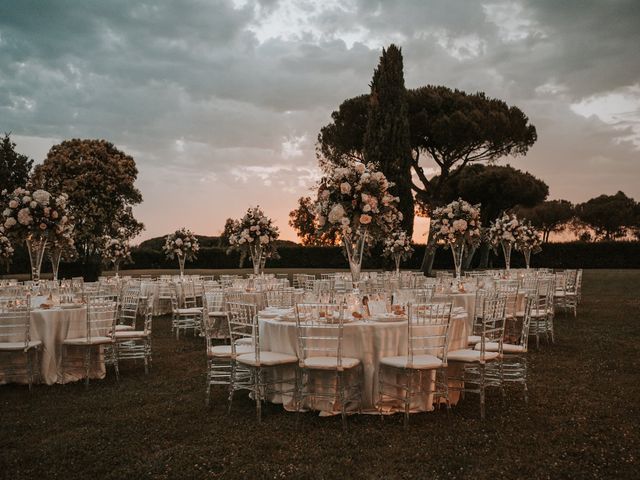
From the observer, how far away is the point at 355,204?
6.11 metres

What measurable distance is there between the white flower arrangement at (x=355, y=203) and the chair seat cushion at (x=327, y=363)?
5.63 ft

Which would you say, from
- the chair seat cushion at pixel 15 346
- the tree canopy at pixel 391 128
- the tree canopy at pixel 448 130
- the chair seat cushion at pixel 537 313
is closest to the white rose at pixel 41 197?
the chair seat cushion at pixel 15 346

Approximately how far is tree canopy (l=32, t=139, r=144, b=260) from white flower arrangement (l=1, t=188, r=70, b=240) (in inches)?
513

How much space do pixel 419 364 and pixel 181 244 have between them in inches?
390

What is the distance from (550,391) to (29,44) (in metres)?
12.6

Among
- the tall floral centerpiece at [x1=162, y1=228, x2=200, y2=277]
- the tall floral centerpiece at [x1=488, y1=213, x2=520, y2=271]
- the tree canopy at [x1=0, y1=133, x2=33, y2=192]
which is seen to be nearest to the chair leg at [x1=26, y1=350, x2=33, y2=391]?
the tall floral centerpiece at [x1=162, y1=228, x2=200, y2=277]

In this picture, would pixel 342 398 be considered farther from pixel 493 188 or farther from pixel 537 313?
pixel 493 188

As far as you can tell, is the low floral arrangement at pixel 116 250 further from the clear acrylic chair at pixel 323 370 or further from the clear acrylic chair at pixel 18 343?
the clear acrylic chair at pixel 323 370

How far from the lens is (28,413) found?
5234 millimetres

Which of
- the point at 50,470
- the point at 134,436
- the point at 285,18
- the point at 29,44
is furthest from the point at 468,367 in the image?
the point at 29,44

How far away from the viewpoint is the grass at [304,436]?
150 inches

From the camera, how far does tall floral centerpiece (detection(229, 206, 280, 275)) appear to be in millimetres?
10211

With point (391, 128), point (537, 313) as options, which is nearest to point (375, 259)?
point (391, 128)

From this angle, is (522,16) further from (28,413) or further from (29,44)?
(28,413)
